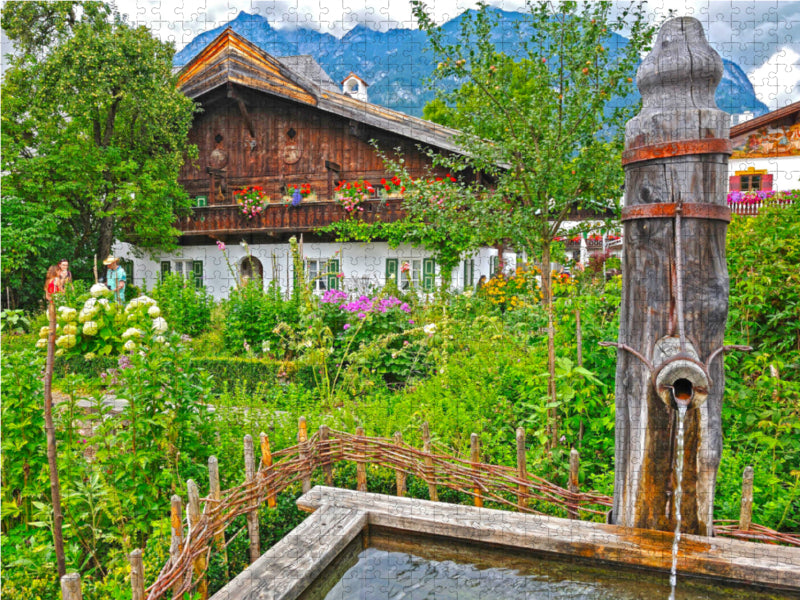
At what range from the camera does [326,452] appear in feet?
11.9

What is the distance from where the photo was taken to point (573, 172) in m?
6.70

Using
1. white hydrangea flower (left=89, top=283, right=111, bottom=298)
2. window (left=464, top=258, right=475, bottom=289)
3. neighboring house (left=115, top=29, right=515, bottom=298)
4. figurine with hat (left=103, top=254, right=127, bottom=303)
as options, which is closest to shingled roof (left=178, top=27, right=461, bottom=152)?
neighboring house (left=115, top=29, right=515, bottom=298)

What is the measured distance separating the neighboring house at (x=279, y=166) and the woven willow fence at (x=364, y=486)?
10.5 meters

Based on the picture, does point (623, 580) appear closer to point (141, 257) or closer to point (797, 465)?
point (797, 465)

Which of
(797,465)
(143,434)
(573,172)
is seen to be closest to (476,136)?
(573,172)

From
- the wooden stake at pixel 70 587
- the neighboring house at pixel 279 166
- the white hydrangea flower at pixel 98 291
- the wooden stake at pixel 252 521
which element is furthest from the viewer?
the neighboring house at pixel 279 166

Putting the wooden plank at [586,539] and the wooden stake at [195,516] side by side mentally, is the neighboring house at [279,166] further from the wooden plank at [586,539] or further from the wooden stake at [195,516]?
the wooden stake at [195,516]

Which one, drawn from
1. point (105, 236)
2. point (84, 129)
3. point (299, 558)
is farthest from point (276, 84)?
point (299, 558)

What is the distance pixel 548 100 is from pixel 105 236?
13000mm

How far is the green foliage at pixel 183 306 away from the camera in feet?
30.7

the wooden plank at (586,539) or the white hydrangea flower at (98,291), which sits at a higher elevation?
the white hydrangea flower at (98,291)

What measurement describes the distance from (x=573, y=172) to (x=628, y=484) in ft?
15.8

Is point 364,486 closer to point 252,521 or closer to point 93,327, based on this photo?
point 252,521

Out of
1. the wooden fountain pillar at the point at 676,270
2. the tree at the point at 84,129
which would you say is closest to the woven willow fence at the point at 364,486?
the wooden fountain pillar at the point at 676,270
